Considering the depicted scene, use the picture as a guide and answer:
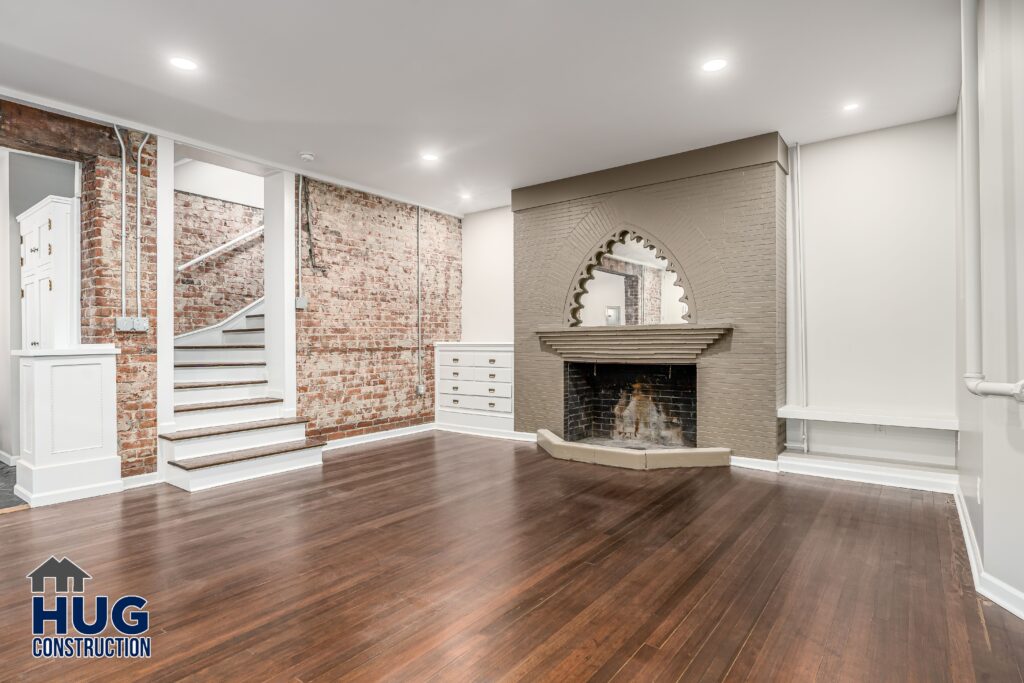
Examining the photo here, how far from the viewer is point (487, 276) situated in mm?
7270

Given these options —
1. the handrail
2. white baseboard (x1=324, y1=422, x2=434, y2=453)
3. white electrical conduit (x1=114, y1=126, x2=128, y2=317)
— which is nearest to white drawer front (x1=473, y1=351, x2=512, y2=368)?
white baseboard (x1=324, y1=422, x2=434, y2=453)

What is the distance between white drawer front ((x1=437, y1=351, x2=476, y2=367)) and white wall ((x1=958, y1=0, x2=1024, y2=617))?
5052 millimetres

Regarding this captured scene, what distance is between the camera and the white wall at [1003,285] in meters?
2.16

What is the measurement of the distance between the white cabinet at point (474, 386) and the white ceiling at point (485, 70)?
8.18 feet

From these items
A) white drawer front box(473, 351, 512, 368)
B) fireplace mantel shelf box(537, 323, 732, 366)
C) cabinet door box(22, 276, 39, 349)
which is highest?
cabinet door box(22, 276, 39, 349)

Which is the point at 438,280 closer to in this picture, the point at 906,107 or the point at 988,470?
the point at 906,107

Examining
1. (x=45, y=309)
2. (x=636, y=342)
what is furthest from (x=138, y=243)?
(x=636, y=342)

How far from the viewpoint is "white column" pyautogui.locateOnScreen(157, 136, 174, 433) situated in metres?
4.50

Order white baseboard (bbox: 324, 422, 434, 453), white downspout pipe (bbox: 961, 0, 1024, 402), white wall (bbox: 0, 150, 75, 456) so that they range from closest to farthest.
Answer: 1. white downspout pipe (bbox: 961, 0, 1024, 402)
2. white wall (bbox: 0, 150, 75, 456)
3. white baseboard (bbox: 324, 422, 434, 453)

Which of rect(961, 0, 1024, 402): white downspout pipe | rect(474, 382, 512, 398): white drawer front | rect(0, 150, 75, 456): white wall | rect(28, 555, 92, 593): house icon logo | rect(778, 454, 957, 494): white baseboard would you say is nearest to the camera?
rect(28, 555, 92, 593): house icon logo

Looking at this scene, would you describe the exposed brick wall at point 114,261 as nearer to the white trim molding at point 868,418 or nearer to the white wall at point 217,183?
the white wall at point 217,183

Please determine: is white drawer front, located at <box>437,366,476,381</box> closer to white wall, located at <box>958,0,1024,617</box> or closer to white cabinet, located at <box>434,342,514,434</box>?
white cabinet, located at <box>434,342,514,434</box>

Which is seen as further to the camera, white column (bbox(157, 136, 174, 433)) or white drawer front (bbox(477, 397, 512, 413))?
white drawer front (bbox(477, 397, 512, 413))

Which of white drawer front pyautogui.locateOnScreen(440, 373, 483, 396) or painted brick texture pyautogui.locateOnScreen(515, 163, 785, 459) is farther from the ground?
painted brick texture pyautogui.locateOnScreen(515, 163, 785, 459)
